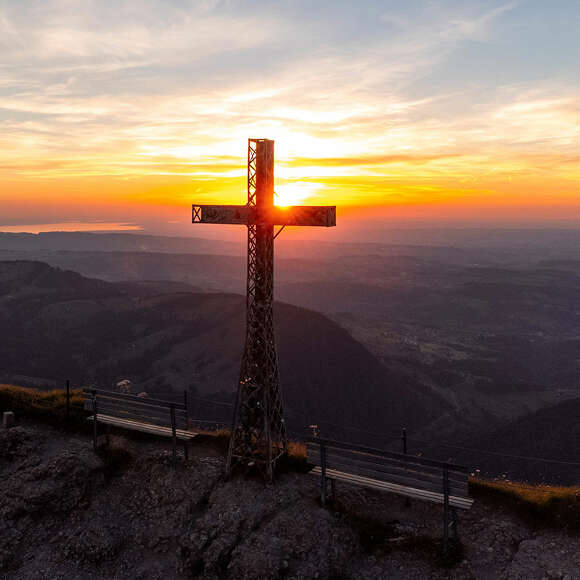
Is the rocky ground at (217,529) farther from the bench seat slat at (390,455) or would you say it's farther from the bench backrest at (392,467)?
the bench seat slat at (390,455)

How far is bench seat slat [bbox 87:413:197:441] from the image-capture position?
39.9 ft

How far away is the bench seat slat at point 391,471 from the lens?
9.28 m

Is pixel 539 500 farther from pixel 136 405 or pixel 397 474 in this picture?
pixel 136 405

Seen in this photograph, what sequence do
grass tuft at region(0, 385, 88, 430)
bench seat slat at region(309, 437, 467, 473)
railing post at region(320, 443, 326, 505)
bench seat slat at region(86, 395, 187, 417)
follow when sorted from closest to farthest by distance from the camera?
bench seat slat at region(309, 437, 467, 473)
railing post at region(320, 443, 326, 505)
bench seat slat at region(86, 395, 187, 417)
grass tuft at region(0, 385, 88, 430)

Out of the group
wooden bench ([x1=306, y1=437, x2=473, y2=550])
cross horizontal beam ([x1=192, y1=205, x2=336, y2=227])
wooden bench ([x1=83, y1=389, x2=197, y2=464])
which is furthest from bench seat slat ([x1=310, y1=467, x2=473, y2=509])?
cross horizontal beam ([x1=192, y1=205, x2=336, y2=227])

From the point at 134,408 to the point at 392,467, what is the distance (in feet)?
23.5

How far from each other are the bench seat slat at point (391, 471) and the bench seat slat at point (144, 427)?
3.60 m

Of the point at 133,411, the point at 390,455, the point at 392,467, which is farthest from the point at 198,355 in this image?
the point at 390,455

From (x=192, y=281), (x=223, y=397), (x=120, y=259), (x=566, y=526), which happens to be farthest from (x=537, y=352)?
(x=120, y=259)

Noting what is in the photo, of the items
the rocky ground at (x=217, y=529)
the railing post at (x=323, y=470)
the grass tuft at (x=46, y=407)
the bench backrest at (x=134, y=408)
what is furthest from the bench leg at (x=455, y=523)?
the grass tuft at (x=46, y=407)

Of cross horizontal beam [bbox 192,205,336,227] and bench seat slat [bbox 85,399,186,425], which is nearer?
cross horizontal beam [bbox 192,205,336,227]

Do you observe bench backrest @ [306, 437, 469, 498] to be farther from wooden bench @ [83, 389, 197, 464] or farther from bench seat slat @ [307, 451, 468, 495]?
wooden bench @ [83, 389, 197, 464]

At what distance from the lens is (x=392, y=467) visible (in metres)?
10.0

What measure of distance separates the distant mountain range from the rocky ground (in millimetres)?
25599
